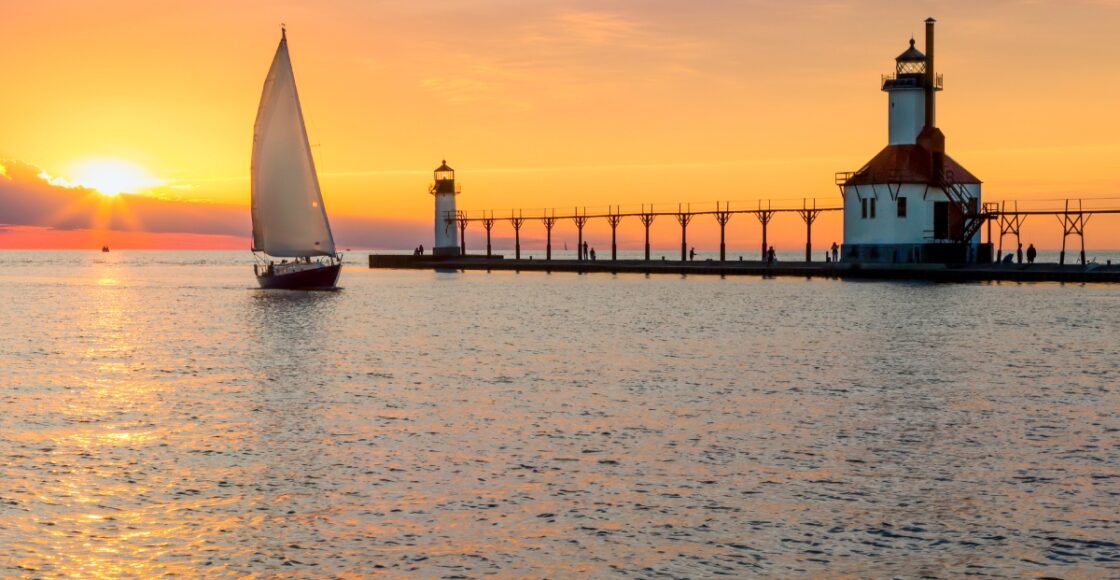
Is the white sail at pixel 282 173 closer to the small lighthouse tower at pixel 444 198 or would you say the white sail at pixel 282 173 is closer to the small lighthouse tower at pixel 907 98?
the small lighthouse tower at pixel 907 98

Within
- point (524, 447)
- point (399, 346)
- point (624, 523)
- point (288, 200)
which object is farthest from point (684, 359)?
point (288, 200)

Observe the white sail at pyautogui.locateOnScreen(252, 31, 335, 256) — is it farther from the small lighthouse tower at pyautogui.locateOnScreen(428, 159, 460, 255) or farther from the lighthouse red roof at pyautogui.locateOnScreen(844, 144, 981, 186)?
the small lighthouse tower at pyautogui.locateOnScreen(428, 159, 460, 255)

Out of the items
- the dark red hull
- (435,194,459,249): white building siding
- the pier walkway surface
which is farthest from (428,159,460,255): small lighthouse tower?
the dark red hull

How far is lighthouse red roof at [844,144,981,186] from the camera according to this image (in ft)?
266

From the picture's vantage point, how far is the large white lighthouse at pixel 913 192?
267 ft

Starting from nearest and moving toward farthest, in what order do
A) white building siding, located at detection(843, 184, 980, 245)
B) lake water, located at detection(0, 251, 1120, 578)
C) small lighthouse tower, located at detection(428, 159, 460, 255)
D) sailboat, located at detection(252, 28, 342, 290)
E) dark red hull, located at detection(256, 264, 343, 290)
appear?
lake water, located at detection(0, 251, 1120, 578), sailboat, located at detection(252, 28, 342, 290), dark red hull, located at detection(256, 264, 343, 290), white building siding, located at detection(843, 184, 980, 245), small lighthouse tower, located at detection(428, 159, 460, 255)

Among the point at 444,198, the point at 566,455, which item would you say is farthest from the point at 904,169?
the point at 566,455

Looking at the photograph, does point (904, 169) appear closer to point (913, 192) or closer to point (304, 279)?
point (913, 192)

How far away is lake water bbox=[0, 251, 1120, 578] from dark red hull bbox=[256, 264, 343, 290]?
3345 cm

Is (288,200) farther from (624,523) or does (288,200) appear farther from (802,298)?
(624,523)

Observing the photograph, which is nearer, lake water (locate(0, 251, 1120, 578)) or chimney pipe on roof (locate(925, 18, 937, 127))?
lake water (locate(0, 251, 1120, 578))

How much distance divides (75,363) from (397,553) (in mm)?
25546

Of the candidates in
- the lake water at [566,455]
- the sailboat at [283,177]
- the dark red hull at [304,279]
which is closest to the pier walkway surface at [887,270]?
the dark red hull at [304,279]

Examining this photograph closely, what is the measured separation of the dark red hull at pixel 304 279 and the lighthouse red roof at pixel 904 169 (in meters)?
37.5
